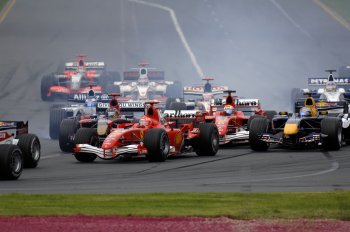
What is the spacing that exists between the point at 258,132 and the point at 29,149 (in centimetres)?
811

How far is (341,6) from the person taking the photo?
331 ft

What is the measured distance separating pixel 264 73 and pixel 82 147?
53486 millimetres

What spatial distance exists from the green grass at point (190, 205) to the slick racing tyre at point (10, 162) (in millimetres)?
3493

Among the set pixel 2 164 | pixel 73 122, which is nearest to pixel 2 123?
pixel 2 164

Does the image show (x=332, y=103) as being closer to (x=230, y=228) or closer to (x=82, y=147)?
(x=82, y=147)

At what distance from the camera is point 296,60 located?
283 ft

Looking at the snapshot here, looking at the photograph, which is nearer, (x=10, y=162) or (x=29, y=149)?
(x=10, y=162)

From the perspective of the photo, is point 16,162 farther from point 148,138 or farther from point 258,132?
point 258,132

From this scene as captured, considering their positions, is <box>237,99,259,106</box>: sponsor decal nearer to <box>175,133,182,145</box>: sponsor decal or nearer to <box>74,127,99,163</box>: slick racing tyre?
<box>175,133,182,145</box>: sponsor decal

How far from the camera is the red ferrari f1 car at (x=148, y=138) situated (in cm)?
2831

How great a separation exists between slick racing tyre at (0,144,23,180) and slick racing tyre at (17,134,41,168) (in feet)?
9.87

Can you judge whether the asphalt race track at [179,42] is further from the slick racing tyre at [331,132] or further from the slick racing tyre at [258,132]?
the slick racing tyre at [331,132]

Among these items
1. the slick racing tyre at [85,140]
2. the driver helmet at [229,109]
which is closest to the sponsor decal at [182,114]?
the slick racing tyre at [85,140]

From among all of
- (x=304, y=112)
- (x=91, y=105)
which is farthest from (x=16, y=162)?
(x=91, y=105)
